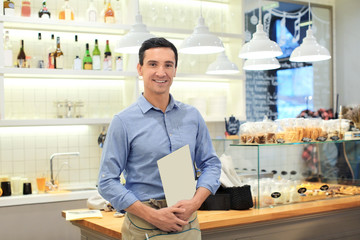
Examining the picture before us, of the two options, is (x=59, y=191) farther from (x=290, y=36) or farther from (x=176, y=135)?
(x=290, y=36)

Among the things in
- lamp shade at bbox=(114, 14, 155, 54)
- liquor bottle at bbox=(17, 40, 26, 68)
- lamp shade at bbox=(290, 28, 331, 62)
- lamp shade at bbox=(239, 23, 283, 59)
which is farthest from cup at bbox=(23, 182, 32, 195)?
lamp shade at bbox=(290, 28, 331, 62)

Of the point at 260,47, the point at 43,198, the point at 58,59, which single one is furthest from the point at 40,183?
the point at 260,47

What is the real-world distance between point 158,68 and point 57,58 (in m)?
2.83

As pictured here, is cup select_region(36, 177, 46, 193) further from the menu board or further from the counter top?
the menu board

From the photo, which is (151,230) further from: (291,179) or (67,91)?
(67,91)

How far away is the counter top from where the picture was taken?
161 inches

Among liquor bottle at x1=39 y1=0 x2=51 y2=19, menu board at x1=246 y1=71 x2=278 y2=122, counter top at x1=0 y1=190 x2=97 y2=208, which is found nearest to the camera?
counter top at x1=0 y1=190 x2=97 y2=208

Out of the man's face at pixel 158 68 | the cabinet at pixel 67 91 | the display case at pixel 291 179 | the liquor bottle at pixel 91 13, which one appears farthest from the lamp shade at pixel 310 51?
the man's face at pixel 158 68

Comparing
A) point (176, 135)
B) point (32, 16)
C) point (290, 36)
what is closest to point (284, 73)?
point (290, 36)

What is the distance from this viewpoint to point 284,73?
20.5 ft

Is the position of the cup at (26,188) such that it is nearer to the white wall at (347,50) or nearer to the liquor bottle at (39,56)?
the liquor bottle at (39,56)

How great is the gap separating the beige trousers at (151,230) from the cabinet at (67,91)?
2620 millimetres

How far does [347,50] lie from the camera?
20.9 feet

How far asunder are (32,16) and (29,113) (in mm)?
945
